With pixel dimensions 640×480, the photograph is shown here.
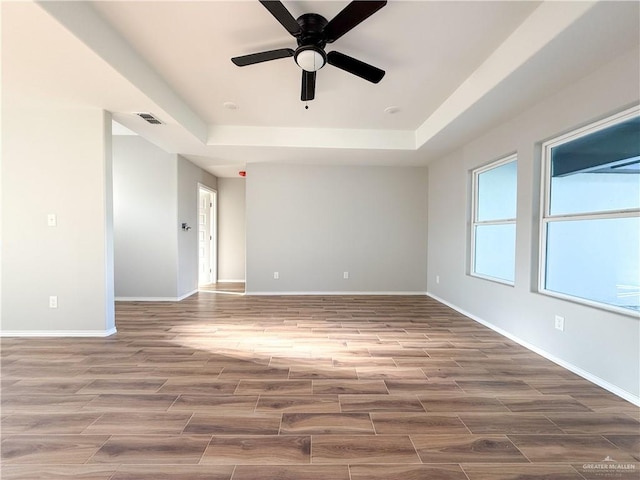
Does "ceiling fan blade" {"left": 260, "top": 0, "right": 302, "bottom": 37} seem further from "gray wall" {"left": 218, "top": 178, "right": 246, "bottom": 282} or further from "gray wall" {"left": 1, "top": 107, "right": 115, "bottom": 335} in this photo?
"gray wall" {"left": 218, "top": 178, "right": 246, "bottom": 282}

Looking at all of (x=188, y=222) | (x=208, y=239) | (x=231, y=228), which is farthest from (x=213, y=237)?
(x=188, y=222)

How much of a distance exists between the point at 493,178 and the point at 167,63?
12.4 ft

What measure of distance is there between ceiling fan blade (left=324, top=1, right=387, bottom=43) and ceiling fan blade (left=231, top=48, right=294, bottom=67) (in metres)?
0.31

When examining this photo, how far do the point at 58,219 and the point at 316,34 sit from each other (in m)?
3.10

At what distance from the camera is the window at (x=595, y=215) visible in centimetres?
205

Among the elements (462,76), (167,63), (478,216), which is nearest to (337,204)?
(478,216)

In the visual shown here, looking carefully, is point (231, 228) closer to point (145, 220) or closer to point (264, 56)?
point (145, 220)

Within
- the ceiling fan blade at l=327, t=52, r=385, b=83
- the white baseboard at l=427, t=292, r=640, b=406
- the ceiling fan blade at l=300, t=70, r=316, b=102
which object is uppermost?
the ceiling fan blade at l=327, t=52, r=385, b=83

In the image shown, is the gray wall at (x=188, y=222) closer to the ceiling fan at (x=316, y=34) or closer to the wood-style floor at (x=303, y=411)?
the wood-style floor at (x=303, y=411)

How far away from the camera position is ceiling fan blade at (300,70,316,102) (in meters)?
2.34

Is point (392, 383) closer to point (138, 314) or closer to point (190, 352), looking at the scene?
point (190, 352)

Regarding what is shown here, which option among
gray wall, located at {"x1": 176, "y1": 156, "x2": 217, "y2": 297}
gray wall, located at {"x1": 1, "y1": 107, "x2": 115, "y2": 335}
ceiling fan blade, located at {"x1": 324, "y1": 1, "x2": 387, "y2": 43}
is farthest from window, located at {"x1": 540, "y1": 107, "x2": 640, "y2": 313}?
gray wall, located at {"x1": 176, "y1": 156, "x2": 217, "y2": 297}

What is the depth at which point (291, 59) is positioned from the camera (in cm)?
250

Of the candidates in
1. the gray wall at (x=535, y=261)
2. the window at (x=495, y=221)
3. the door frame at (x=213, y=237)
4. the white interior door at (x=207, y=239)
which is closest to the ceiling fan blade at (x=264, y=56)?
the gray wall at (x=535, y=261)
